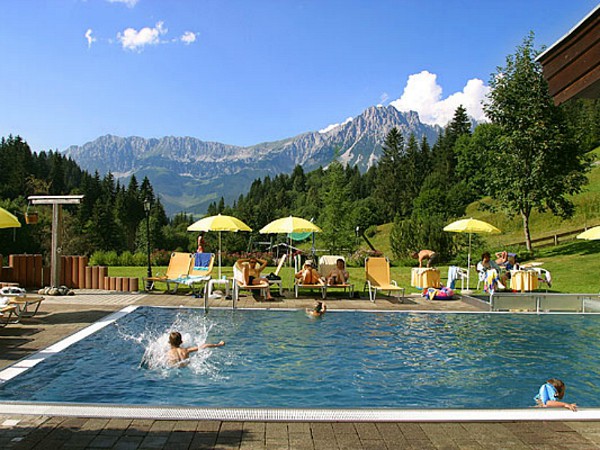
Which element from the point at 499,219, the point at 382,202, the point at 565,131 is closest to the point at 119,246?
the point at 382,202

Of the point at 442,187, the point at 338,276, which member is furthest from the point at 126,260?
the point at 442,187

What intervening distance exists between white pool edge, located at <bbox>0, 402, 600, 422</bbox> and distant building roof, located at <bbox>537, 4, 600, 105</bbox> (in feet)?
9.14

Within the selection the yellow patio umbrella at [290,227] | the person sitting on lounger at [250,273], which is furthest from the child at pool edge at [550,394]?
the yellow patio umbrella at [290,227]

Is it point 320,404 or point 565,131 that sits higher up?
point 565,131

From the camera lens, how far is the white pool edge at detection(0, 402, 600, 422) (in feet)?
13.6

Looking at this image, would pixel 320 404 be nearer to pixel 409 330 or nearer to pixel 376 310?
pixel 409 330

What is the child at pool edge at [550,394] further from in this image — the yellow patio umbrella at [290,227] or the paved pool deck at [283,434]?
the yellow patio umbrella at [290,227]

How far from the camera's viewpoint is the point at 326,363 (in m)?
7.18

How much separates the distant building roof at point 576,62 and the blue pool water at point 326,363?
3.93m

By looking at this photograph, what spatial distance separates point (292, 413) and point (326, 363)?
9.73ft

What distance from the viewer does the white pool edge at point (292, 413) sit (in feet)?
13.6

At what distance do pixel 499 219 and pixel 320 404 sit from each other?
147 feet

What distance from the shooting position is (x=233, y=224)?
43.2 feet

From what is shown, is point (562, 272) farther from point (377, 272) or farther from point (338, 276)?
point (338, 276)
